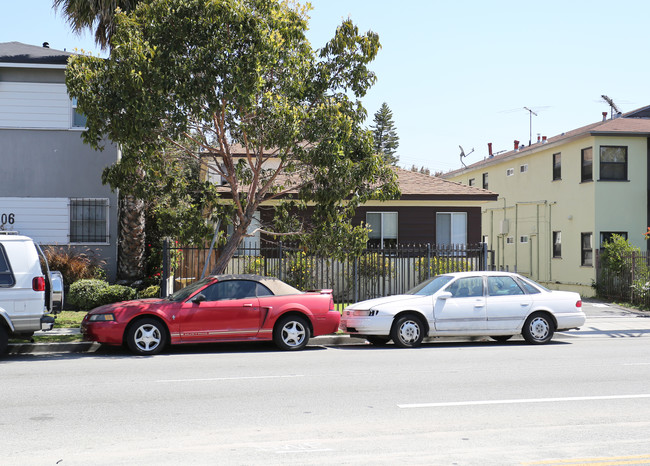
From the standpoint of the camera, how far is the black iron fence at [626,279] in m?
21.5

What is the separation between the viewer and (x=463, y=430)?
21.5 ft

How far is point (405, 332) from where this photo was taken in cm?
1338

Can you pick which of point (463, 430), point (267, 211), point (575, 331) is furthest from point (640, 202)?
point (463, 430)

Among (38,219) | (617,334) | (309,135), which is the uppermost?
(309,135)

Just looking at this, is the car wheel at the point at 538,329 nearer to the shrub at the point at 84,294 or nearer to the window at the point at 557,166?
the shrub at the point at 84,294

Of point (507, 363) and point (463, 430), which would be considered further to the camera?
point (507, 363)

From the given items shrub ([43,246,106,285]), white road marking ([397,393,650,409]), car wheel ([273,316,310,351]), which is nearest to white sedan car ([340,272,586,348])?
car wheel ([273,316,310,351])

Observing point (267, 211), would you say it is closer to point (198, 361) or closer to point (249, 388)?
point (198, 361)

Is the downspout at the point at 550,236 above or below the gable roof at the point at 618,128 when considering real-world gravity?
below

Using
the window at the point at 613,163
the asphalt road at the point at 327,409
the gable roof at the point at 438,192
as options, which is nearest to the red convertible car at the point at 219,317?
the asphalt road at the point at 327,409

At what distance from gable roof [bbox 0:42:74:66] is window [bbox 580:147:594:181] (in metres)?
19.2

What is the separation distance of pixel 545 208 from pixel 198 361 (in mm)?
23360

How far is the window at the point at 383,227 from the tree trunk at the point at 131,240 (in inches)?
302

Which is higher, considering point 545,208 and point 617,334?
point 545,208
